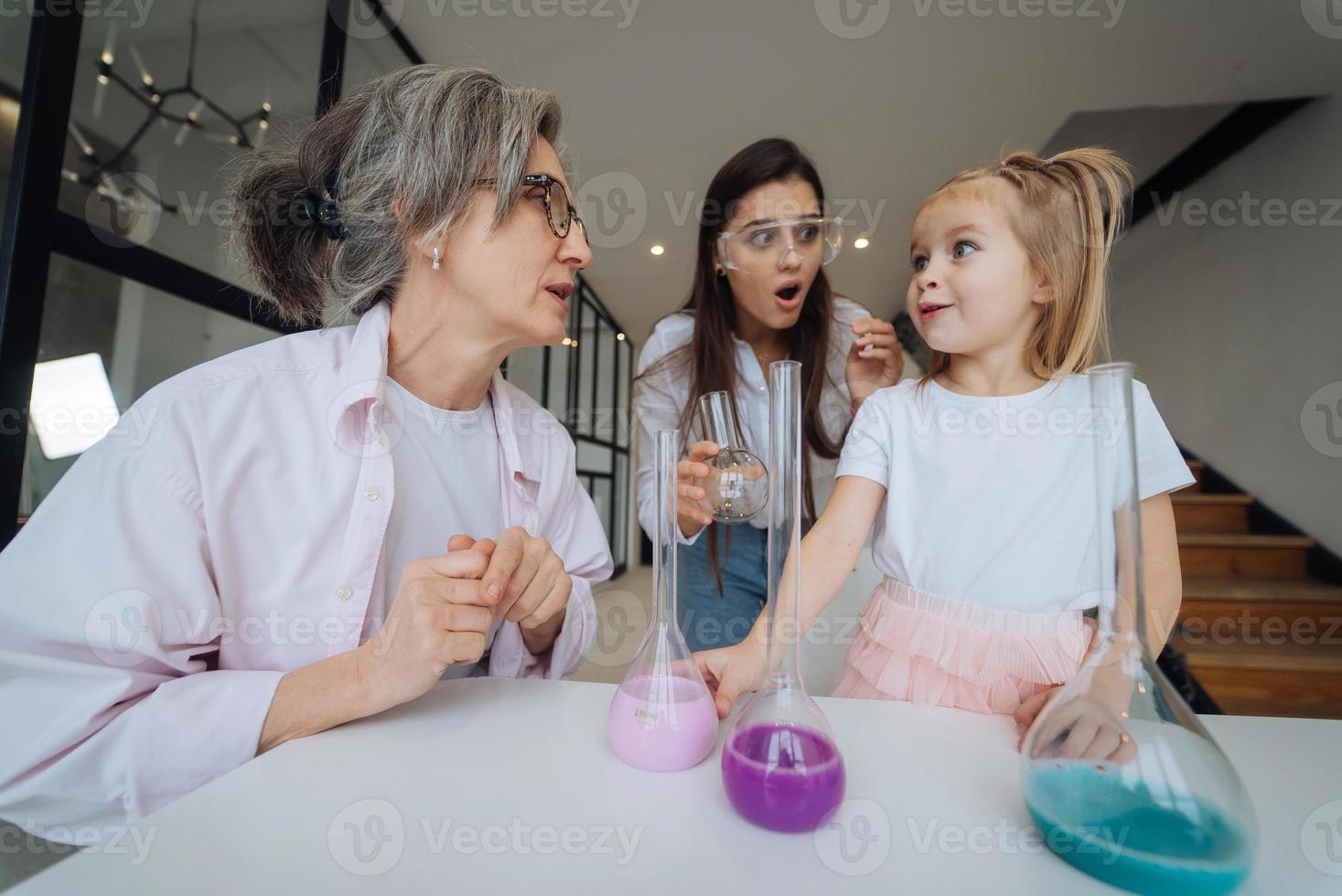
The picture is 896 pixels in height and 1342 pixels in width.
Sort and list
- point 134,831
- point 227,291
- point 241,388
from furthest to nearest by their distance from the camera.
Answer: point 227,291
point 241,388
point 134,831

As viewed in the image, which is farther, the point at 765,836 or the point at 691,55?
the point at 691,55

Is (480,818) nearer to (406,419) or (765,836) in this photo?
(765,836)

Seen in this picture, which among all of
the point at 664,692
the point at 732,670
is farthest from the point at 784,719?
the point at 732,670

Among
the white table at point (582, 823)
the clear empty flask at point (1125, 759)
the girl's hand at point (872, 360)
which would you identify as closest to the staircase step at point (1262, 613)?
the girl's hand at point (872, 360)

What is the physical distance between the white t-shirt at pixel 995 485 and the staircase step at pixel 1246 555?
119 inches

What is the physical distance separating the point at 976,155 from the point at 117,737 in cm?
427

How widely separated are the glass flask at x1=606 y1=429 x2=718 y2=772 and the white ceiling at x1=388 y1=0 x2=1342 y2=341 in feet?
7.78

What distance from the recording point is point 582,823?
1.45 feet

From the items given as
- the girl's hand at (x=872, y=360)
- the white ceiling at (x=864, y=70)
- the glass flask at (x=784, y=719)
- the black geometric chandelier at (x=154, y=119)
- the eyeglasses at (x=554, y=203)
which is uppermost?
the white ceiling at (x=864, y=70)

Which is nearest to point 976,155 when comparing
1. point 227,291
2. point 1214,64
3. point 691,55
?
point 1214,64

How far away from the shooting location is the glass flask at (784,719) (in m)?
0.43

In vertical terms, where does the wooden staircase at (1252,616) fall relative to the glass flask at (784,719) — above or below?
below

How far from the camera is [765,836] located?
430 mm

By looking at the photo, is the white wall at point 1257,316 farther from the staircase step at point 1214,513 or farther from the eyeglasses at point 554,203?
the eyeglasses at point 554,203
